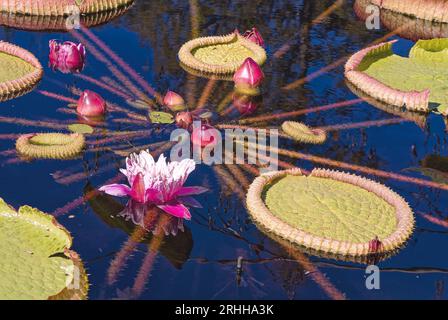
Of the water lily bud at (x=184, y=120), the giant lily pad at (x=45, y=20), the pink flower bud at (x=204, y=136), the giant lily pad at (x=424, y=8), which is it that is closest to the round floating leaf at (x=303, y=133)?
the pink flower bud at (x=204, y=136)

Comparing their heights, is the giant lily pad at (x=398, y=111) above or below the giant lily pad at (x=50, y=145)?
below

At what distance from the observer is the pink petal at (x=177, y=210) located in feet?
15.2

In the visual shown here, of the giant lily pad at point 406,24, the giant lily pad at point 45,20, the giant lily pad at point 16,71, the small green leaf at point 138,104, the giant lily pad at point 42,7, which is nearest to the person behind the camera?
the small green leaf at point 138,104

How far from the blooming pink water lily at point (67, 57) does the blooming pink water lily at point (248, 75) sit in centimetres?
127

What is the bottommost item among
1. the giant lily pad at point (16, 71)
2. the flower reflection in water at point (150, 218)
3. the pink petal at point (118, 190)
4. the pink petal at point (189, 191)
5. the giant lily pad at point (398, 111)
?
the giant lily pad at point (398, 111)

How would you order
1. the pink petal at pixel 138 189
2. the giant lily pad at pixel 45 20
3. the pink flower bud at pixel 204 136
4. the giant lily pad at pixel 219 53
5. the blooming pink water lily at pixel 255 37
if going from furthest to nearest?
1. the giant lily pad at pixel 45 20
2. the blooming pink water lily at pixel 255 37
3. the giant lily pad at pixel 219 53
4. the pink flower bud at pixel 204 136
5. the pink petal at pixel 138 189

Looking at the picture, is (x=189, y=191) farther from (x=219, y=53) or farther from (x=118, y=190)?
(x=219, y=53)

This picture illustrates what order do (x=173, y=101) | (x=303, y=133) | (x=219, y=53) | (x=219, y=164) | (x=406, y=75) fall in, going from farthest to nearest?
1. (x=219, y=53)
2. (x=406, y=75)
3. (x=173, y=101)
4. (x=303, y=133)
5. (x=219, y=164)

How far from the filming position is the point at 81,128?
5.68 meters

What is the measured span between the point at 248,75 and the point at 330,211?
2089 millimetres

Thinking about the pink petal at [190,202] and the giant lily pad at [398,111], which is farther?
the giant lily pad at [398,111]

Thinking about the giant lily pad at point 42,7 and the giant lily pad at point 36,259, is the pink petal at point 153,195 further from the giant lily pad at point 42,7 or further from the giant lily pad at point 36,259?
the giant lily pad at point 42,7

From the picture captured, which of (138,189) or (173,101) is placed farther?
(173,101)

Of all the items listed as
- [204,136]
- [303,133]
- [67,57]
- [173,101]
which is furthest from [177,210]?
[67,57]
